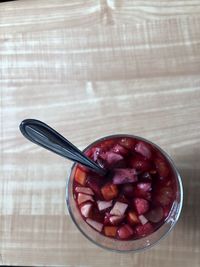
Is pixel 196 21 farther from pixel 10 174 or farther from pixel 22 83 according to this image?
pixel 10 174

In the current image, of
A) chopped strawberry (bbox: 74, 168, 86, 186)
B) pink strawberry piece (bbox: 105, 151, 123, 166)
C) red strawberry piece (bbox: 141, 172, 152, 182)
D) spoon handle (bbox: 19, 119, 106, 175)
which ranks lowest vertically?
chopped strawberry (bbox: 74, 168, 86, 186)

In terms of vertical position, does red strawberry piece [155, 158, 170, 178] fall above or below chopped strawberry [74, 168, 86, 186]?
above

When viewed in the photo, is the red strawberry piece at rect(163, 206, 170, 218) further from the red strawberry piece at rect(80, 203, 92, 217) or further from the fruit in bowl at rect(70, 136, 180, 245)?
the red strawberry piece at rect(80, 203, 92, 217)

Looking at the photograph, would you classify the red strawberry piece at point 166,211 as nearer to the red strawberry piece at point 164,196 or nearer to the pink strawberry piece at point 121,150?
the red strawberry piece at point 164,196

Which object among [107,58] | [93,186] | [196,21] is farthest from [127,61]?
[93,186]

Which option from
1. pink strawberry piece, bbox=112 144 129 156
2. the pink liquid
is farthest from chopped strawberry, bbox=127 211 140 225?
pink strawberry piece, bbox=112 144 129 156

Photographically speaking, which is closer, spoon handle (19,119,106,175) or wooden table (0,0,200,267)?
spoon handle (19,119,106,175)
